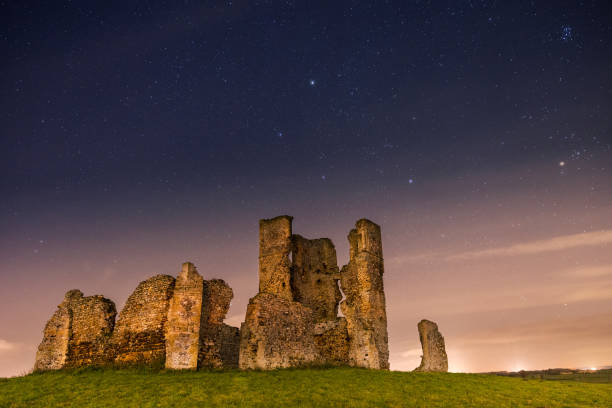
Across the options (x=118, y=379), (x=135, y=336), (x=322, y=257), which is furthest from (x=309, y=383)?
(x=322, y=257)

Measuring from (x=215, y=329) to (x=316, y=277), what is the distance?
14.1 m

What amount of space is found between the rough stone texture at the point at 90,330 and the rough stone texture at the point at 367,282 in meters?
13.3

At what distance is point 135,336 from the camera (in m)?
24.5

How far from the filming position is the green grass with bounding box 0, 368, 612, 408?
1711 centimetres

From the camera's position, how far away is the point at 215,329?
81.0ft

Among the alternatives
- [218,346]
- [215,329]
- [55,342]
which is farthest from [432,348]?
[55,342]

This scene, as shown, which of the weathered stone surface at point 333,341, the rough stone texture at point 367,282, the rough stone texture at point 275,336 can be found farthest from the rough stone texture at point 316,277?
the rough stone texture at point 275,336

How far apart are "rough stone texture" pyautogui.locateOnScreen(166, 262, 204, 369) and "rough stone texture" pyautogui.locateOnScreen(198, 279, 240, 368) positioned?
0.50 m

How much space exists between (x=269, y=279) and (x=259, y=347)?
416 inches

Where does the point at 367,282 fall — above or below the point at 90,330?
above

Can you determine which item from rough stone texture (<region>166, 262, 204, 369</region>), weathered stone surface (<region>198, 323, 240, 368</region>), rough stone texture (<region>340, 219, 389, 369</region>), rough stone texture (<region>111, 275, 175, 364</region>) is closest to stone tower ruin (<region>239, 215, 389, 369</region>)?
rough stone texture (<region>340, 219, 389, 369</region>)

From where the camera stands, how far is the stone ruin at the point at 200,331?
23406mm

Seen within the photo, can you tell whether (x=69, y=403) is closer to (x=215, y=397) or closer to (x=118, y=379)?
(x=118, y=379)

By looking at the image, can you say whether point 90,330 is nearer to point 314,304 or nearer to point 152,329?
point 152,329
